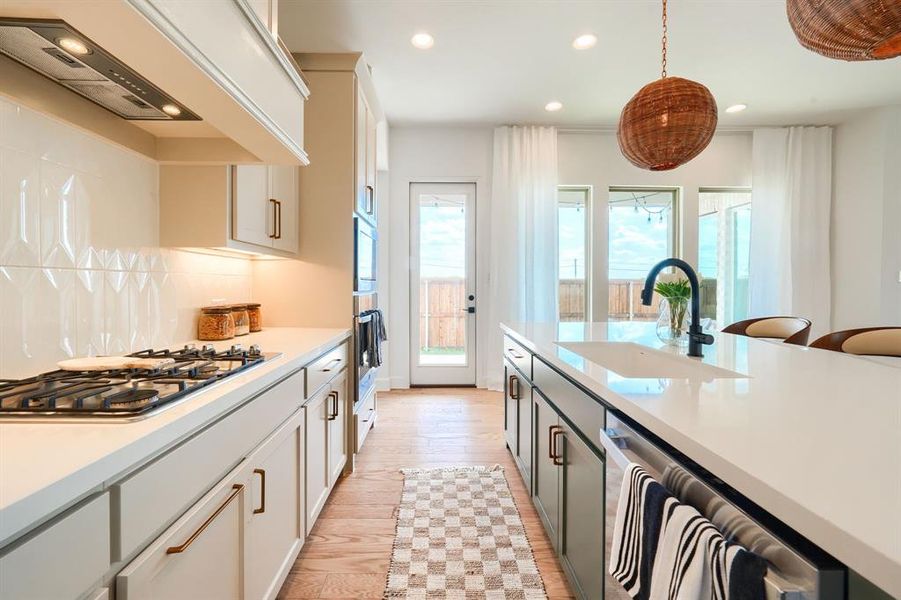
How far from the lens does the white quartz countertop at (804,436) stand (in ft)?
1.35

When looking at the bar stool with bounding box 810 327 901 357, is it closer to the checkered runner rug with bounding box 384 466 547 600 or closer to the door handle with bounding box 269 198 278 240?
the checkered runner rug with bounding box 384 466 547 600

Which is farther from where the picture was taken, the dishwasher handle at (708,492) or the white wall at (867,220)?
the white wall at (867,220)

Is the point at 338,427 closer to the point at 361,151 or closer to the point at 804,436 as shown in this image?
the point at 361,151

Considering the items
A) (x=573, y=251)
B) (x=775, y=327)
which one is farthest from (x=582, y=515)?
(x=573, y=251)

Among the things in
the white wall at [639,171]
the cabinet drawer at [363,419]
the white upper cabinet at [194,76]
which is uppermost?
the white wall at [639,171]

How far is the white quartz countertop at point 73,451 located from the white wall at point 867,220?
5.85 m

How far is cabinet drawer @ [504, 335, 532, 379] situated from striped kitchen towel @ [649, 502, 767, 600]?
129cm

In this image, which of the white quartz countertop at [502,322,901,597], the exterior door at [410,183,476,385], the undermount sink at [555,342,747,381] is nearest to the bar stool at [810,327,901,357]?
the white quartz countertop at [502,322,901,597]

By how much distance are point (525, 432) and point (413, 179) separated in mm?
3213

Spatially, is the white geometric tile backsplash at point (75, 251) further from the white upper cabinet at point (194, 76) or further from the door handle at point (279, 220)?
the door handle at point (279, 220)

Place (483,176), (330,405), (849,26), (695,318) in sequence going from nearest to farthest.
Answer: (849,26), (695,318), (330,405), (483,176)

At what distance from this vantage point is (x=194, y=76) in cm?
99

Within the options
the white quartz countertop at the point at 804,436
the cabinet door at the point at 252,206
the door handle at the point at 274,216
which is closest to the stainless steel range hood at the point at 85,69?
the cabinet door at the point at 252,206

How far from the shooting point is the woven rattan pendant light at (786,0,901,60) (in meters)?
1.11
